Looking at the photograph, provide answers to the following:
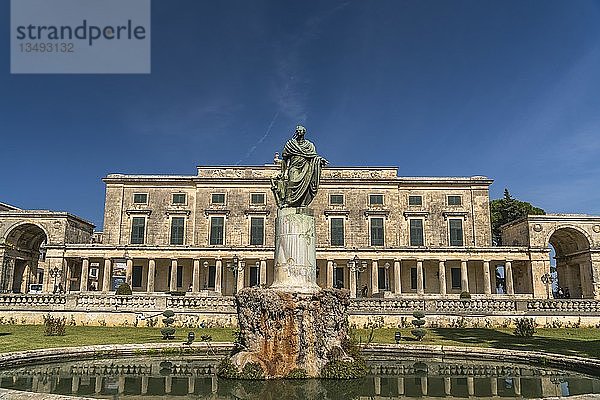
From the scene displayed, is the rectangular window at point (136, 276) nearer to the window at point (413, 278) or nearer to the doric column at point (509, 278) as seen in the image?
the window at point (413, 278)

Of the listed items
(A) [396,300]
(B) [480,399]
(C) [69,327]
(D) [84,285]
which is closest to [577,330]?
(A) [396,300]

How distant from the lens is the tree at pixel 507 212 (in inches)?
2437

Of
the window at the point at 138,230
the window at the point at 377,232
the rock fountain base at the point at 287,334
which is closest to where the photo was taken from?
the rock fountain base at the point at 287,334

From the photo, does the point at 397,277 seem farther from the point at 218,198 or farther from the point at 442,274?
the point at 218,198

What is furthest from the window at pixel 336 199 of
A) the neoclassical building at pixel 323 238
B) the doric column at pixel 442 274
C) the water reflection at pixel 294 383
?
the water reflection at pixel 294 383

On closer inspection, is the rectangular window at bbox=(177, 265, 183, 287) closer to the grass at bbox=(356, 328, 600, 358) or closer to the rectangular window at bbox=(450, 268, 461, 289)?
the rectangular window at bbox=(450, 268, 461, 289)

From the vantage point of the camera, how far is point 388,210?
49.8 m

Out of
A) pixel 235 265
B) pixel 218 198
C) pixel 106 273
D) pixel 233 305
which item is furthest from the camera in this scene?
pixel 218 198

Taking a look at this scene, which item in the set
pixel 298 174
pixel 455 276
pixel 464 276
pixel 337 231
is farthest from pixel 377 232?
pixel 298 174

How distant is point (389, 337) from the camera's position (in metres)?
22.2

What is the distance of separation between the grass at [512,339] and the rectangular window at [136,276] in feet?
98.9

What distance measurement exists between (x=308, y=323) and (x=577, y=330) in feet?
67.7

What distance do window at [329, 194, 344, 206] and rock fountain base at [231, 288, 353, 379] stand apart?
39077mm

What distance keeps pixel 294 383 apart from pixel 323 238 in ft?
129
